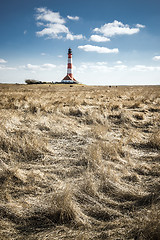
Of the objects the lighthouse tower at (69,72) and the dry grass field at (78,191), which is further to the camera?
the lighthouse tower at (69,72)

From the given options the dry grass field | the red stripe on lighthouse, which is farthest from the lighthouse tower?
the dry grass field

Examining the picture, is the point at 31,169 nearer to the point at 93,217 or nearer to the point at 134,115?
the point at 93,217

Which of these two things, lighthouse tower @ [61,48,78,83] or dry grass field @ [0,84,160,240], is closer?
dry grass field @ [0,84,160,240]

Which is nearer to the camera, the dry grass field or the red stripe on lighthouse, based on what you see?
the dry grass field

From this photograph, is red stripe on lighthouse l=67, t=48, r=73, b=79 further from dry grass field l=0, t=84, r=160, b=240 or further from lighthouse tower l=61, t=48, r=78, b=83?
dry grass field l=0, t=84, r=160, b=240

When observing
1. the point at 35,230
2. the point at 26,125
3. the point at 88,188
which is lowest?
the point at 35,230

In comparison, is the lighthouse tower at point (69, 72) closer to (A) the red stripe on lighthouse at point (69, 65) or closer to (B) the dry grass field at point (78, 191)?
(A) the red stripe on lighthouse at point (69, 65)

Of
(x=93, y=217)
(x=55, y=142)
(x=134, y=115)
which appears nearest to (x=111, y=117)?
(x=134, y=115)

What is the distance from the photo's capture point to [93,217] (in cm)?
168

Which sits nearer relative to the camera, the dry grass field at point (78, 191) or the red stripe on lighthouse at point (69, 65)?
the dry grass field at point (78, 191)

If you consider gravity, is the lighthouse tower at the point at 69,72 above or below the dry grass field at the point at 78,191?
above

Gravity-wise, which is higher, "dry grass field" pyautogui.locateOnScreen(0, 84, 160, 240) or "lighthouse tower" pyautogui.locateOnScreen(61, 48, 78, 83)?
"lighthouse tower" pyautogui.locateOnScreen(61, 48, 78, 83)

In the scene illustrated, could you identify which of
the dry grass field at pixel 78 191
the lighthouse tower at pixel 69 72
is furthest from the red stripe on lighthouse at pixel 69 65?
the dry grass field at pixel 78 191

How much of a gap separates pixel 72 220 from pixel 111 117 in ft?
16.6
